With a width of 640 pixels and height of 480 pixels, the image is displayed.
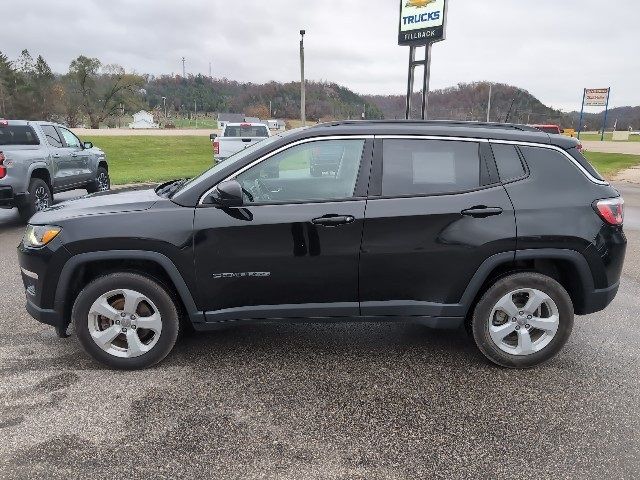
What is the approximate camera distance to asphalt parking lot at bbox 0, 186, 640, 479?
8.44ft

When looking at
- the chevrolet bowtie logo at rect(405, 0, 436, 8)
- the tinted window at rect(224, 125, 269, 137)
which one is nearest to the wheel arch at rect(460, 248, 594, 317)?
the tinted window at rect(224, 125, 269, 137)

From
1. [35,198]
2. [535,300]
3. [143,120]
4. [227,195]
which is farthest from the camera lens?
[143,120]

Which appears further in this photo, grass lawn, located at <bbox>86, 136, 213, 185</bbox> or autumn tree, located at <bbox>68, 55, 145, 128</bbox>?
autumn tree, located at <bbox>68, 55, 145, 128</bbox>

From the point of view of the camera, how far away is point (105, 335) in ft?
11.4

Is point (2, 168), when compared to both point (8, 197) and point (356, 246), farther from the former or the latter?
point (356, 246)

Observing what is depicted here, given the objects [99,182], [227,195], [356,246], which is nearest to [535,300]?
[356,246]

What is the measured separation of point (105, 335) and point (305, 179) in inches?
71.1

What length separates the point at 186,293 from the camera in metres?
3.45

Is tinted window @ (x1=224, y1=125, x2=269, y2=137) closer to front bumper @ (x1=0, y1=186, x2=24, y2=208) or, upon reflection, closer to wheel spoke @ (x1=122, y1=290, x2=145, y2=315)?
front bumper @ (x1=0, y1=186, x2=24, y2=208)

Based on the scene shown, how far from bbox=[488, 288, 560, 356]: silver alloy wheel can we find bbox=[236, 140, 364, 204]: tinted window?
1.37m

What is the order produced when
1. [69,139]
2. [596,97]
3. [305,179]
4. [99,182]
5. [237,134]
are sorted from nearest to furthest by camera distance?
[305,179], [69,139], [99,182], [237,134], [596,97]

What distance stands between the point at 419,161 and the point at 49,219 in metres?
2.63

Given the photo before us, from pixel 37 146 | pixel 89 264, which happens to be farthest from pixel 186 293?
pixel 37 146

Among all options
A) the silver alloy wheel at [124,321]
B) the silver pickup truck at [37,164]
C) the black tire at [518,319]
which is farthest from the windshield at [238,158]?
the silver pickup truck at [37,164]
